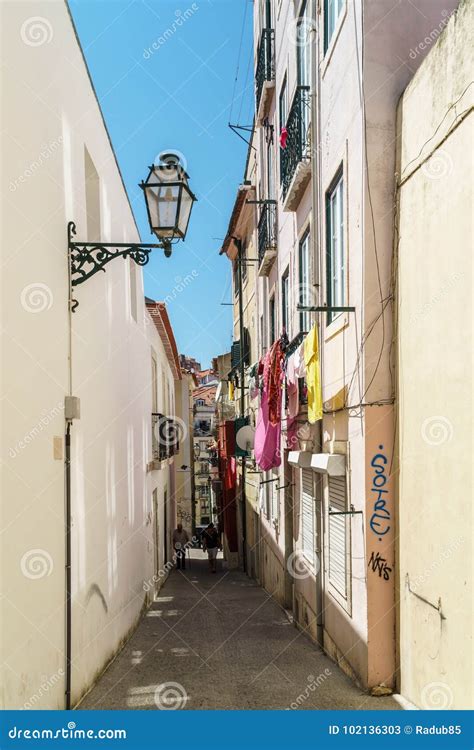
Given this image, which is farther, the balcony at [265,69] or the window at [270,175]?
the window at [270,175]

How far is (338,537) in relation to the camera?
8.63m

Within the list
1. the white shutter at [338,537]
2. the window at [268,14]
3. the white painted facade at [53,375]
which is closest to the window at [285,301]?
the white painted facade at [53,375]

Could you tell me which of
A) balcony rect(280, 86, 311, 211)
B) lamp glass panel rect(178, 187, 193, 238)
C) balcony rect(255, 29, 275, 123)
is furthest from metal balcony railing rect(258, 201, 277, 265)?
lamp glass panel rect(178, 187, 193, 238)

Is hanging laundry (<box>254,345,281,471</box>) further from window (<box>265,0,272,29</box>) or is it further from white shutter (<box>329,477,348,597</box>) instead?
window (<box>265,0,272,29</box>)

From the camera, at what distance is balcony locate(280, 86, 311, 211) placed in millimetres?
10266

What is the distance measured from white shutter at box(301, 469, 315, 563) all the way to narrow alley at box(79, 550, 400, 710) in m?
1.28

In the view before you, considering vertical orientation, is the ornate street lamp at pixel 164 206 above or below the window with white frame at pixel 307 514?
above

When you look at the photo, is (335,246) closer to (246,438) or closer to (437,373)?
(437,373)

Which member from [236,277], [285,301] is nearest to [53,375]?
[285,301]

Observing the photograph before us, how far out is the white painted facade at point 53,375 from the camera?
5.01 metres

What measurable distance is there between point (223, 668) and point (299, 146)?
720 centimetres

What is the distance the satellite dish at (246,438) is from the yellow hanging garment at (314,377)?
9.49 meters

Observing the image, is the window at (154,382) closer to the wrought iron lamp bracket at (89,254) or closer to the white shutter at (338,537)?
the white shutter at (338,537)

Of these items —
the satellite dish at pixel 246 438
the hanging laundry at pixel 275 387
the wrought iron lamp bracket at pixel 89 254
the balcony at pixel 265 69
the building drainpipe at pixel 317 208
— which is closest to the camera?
the wrought iron lamp bracket at pixel 89 254
